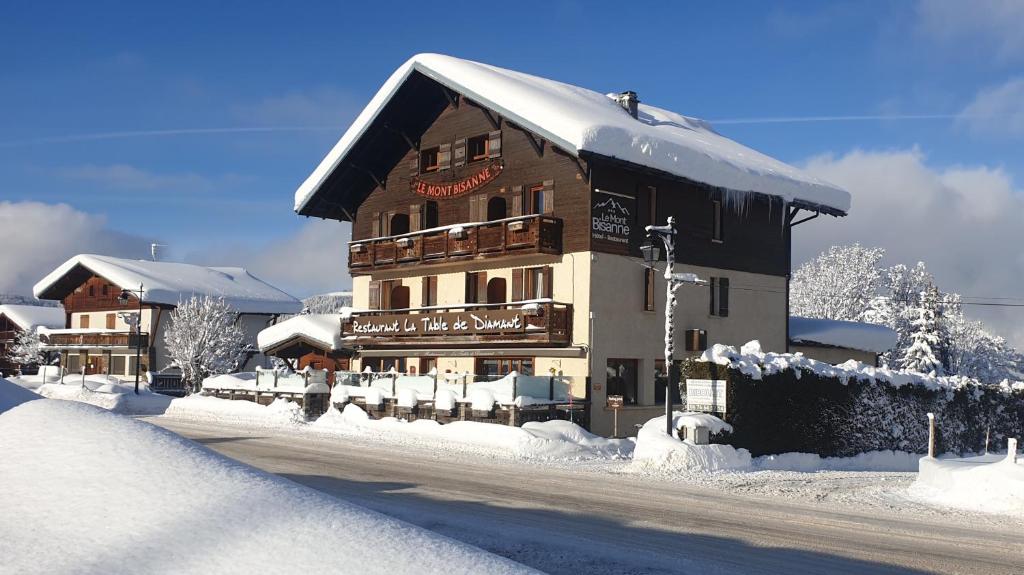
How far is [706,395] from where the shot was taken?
23188 mm

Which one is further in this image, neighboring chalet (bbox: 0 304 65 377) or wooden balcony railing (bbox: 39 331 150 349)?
neighboring chalet (bbox: 0 304 65 377)

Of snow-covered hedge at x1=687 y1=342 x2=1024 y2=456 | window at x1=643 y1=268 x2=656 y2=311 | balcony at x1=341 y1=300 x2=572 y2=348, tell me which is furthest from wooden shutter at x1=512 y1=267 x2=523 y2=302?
snow-covered hedge at x1=687 y1=342 x2=1024 y2=456

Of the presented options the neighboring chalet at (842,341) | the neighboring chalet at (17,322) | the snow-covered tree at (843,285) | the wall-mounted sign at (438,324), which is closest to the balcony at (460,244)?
the wall-mounted sign at (438,324)

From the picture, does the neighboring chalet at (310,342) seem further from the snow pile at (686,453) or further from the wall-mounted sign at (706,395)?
the snow pile at (686,453)

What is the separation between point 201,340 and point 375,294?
21835mm

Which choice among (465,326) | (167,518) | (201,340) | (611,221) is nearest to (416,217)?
(465,326)

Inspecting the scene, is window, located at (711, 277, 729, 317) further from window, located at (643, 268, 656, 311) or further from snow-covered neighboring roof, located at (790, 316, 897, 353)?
snow-covered neighboring roof, located at (790, 316, 897, 353)

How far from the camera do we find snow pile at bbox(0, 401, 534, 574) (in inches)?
231

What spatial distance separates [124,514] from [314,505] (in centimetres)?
140

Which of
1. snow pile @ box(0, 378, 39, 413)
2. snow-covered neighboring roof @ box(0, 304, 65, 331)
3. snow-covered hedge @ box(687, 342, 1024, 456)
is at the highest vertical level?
snow-covered neighboring roof @ box(0, 304, 65, 331)

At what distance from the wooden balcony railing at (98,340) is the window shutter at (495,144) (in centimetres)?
3568

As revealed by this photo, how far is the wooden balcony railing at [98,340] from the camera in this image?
58875 mm

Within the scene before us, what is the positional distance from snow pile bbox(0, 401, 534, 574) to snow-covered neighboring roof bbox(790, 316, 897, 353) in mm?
31651

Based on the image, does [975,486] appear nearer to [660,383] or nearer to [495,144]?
[660,383]
